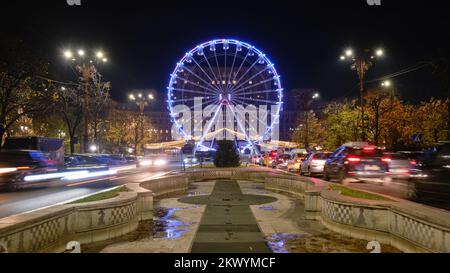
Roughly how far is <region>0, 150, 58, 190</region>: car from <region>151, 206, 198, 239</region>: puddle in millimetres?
9044

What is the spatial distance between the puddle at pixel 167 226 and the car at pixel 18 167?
904 centimetres

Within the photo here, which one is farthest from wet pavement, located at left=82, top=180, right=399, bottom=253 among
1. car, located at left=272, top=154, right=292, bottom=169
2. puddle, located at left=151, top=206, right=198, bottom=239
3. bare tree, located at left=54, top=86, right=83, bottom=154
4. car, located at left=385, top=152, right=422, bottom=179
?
car, located at left=272, top=154, right=292, bottom=169

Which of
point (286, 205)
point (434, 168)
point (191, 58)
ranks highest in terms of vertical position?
point (191, 58)

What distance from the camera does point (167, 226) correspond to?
40.8 ft

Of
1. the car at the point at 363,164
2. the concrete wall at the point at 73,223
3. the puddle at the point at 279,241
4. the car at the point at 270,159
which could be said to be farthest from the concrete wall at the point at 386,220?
the car at the point at 270,159

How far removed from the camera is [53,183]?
25.5 m

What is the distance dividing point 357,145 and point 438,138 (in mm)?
42382

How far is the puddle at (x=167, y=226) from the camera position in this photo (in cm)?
1116

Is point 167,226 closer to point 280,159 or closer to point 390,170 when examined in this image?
point 390,170

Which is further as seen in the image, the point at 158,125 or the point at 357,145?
the point at 158,125

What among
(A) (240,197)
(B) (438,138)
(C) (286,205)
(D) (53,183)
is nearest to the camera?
(C) (286,205)

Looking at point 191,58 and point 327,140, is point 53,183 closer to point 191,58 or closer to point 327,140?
point 191,58

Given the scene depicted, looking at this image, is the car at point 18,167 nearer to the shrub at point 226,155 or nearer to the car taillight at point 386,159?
the car taillight at point 386,159
